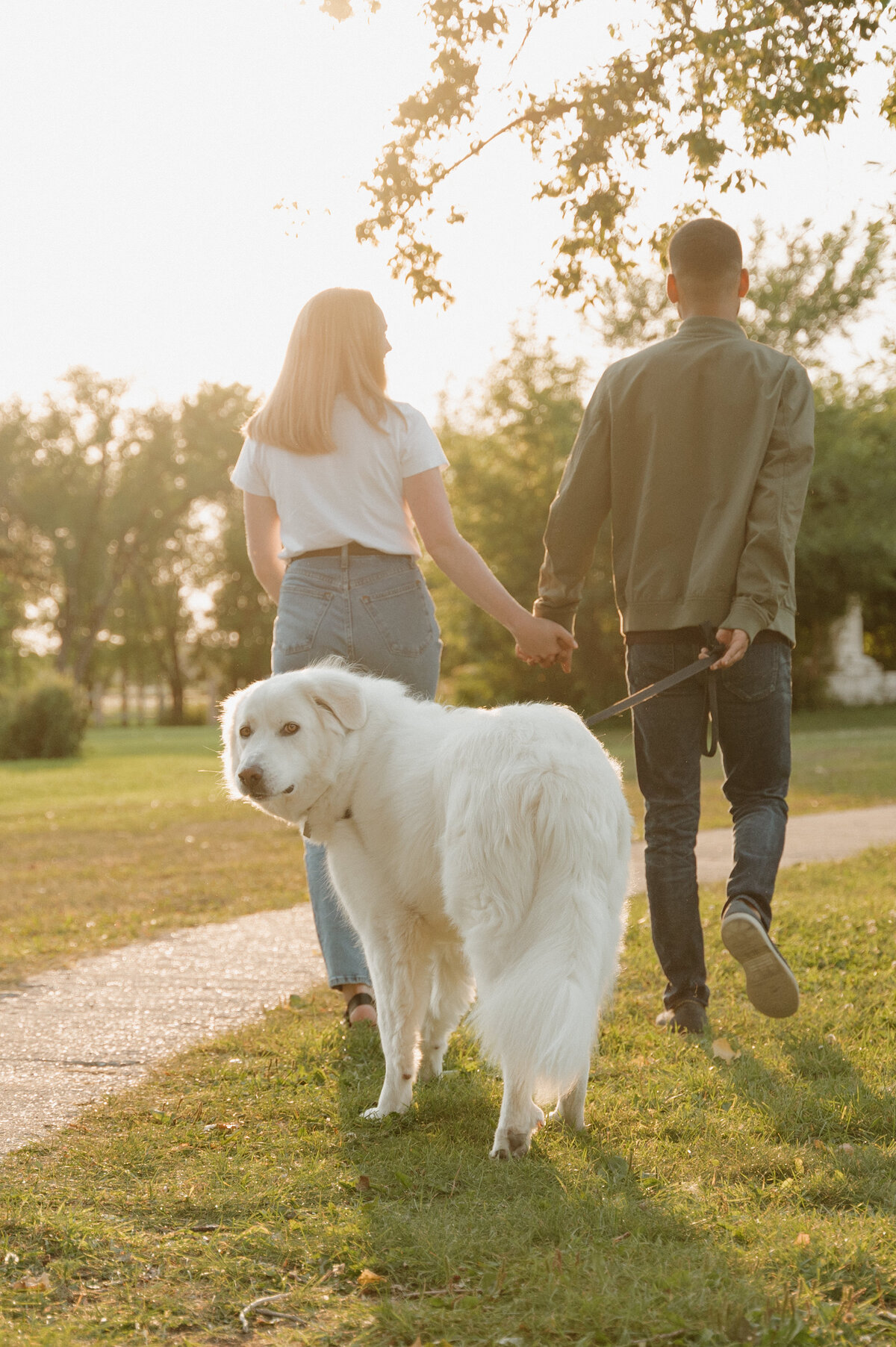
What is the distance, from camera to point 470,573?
4.62 metres

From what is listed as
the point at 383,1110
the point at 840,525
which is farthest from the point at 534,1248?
the point at 840,525

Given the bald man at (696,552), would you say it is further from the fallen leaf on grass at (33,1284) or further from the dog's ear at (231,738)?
the fallen leaf on grass at (33,1284)

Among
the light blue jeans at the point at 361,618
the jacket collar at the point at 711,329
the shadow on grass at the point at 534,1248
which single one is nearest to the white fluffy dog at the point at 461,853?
the shadow on grass at the point at 534,1248

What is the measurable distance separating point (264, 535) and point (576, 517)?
4.03 feet

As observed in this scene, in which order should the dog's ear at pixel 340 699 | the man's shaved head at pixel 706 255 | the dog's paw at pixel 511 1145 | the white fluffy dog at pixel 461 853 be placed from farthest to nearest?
the man's shaved head at pixel 706 255 → the dog's ear at pixel 340 699 → the dog's paw at pixel 511 1145 → the white fluffy dog at pixel 461 853

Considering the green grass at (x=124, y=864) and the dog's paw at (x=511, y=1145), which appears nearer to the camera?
the dog's paw at (x=511, y=1145)

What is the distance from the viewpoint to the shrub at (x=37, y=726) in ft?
103

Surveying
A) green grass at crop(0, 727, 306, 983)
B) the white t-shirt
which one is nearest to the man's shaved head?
the white t-shirt

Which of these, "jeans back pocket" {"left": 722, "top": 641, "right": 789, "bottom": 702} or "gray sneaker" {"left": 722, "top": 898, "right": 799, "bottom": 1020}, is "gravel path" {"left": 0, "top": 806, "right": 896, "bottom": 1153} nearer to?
"gray sneaker" {"left": 722, "top": 898, "right": 799, "bottom": 1020}

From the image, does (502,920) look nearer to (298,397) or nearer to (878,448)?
(298,397)

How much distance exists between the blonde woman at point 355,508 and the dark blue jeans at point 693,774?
0.43 metres

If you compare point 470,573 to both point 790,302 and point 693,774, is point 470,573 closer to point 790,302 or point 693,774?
point 693,774

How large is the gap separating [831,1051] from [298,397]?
298cm

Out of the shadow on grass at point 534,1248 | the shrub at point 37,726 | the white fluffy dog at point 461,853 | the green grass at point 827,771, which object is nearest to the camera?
the shadow on grass at point 534,1248
